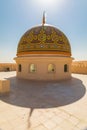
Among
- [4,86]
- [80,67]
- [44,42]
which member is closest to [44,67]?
[44,42]

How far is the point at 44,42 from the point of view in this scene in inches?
478

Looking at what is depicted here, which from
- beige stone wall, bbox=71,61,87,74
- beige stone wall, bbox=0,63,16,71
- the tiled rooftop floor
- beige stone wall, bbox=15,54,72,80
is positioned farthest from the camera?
beige stone wall, bbox=0,63,16,71

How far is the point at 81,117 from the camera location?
4918 millimetres

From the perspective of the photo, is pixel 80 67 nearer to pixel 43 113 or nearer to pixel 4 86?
pixel 4 86

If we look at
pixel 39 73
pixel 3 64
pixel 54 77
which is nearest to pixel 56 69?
pixel 54 77

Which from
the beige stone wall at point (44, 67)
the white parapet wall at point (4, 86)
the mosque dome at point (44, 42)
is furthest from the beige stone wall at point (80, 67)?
the white parapet wall at point (4, 86)

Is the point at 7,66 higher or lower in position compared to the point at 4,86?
higher

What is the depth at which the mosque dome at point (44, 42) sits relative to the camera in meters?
12.1

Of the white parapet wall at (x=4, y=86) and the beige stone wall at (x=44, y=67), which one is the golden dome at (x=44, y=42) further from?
the white parapet wall at (x=4, y=86)

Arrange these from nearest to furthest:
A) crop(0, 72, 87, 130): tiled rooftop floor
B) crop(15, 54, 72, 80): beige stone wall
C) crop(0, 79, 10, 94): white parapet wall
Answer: crop(0, 72, 87, 130): tiled rooftop floor → crop(0, 79, 10, 94): white parapet wall → crop(15, 54, 72, 80): beige stone wall

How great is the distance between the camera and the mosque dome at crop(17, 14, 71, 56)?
475 inches

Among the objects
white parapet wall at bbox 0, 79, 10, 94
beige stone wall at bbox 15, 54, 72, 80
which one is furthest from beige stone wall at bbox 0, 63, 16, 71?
white parapet wall at bbox 0, 79, 10, 94

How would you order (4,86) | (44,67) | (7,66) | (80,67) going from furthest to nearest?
(7,66)
(80,67)
(44,67)
(4,86)

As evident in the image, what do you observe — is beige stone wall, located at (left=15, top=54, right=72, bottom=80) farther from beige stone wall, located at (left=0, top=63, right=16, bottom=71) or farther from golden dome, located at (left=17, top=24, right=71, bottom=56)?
beige stone wall, located at (left=0, top=63, right=16, bottom=71)
